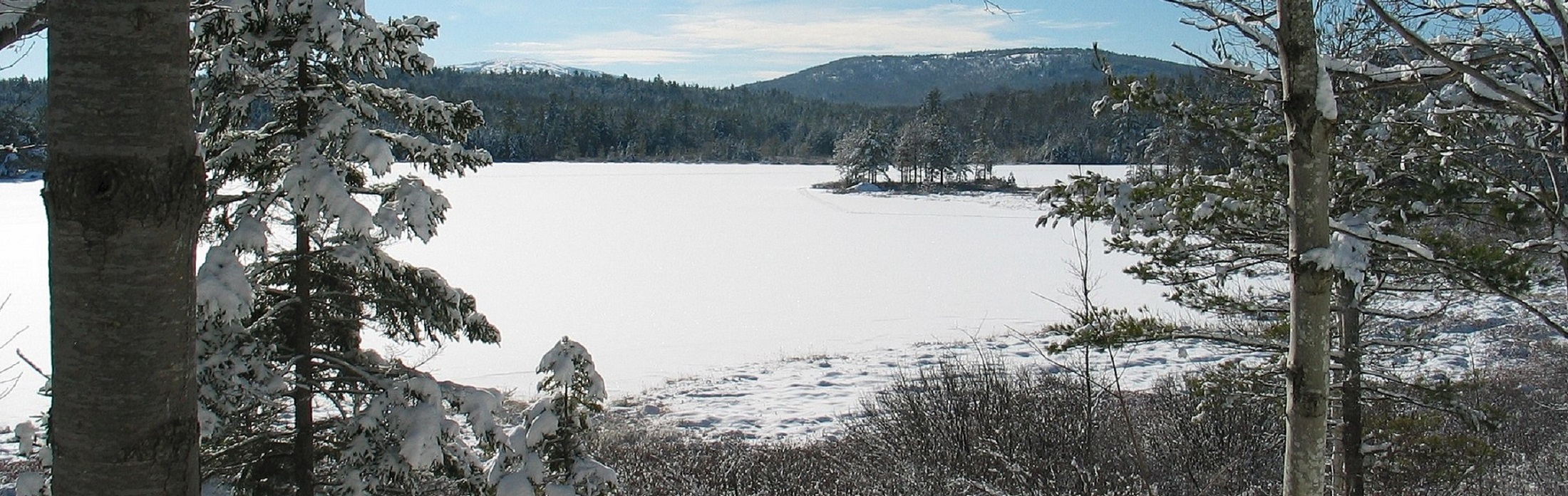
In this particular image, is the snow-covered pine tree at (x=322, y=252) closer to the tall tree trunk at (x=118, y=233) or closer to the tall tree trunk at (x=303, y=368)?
the tall tree trunk at (x=303, y=368)

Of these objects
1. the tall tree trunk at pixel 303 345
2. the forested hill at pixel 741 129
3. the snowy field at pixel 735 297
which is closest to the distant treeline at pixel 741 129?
the forested hill at pixel 741 129

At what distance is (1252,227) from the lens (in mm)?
6117

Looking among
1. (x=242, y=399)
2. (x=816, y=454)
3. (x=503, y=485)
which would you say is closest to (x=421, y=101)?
(x=242, y=399)

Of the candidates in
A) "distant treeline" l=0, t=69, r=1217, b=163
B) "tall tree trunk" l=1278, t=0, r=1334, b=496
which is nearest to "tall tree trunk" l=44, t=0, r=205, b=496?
"tall tree trunk" l=1278, t=0, r=1334, b=496

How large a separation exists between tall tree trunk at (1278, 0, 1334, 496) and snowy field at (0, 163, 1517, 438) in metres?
3.40

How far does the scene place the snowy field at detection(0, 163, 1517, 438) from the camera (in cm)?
1525

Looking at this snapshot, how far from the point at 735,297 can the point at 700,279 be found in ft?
8.76

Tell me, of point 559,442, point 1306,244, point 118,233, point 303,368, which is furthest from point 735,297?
point 118,233

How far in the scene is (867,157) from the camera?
70.2 metres

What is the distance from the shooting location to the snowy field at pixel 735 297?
15.2m

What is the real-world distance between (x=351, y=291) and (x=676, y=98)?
183 m

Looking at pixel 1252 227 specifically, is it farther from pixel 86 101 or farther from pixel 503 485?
pixel 86 101

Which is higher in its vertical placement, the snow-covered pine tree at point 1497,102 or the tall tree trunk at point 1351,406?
the snow-covered pine tree at point 1497,102

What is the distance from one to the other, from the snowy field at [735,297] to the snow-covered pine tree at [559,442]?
112 inches
